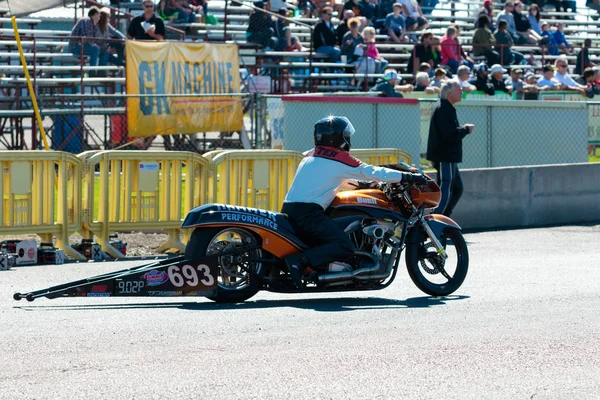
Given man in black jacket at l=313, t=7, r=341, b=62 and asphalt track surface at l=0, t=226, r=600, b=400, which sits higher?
man in black jacket at l=313, t=7, r=341, b=62

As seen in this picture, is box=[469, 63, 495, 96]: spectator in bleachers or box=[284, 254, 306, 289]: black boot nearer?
box=[284, 254, 306, 289]: black boot

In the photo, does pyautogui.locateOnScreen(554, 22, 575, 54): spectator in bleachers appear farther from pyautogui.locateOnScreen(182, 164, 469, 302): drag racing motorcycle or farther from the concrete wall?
pyautogui.locateOnScreen(182, 164, 469, 302): drag racing motorcycle

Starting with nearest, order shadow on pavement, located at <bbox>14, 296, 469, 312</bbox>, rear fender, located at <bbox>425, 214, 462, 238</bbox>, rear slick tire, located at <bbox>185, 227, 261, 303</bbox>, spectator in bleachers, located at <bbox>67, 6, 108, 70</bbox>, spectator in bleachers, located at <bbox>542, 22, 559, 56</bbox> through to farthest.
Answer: shadow on pavement, located at <bbox>14, 296, 469, 312</bbox>, rear slick tire, located at <bbox>185, 227, 261, 303</bbox>, rear fender, located at <bbox>425, 214, 462, 238</bbox>, spectator in bleachers, located at <bbox>67, 6, 108, 70</bbox>, spectator in bleachers, located at <bbox>542, 22, 559, 56</bbox>

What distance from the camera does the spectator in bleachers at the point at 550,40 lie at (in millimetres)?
32531

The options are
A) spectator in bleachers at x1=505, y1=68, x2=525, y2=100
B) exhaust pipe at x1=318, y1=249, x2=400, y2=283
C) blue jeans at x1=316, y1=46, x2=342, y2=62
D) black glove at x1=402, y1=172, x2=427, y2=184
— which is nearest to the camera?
exhaust pipe at x1=318, y1=249, x2=400, y2=283

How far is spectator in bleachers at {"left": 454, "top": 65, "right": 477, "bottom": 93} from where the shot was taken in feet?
68.7

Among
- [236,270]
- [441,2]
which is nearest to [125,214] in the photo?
[236,270]

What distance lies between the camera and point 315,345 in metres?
7.50

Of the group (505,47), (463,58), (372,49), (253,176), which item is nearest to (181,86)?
(253,176)

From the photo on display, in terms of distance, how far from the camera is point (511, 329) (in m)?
8.20

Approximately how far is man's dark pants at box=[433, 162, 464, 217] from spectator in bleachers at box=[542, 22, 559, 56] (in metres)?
18.3

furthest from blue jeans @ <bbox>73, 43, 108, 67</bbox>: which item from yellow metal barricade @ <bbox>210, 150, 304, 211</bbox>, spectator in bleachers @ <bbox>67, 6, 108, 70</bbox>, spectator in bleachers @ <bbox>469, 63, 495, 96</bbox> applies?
yellow metal barricade @ <bbox>210, 150, 304, 211</bbox>

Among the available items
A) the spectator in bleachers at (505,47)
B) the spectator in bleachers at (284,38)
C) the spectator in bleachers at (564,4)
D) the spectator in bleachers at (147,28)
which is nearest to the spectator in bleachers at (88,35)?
the spectator in bleachers at (147,28)

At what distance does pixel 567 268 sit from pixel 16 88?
11173mm
